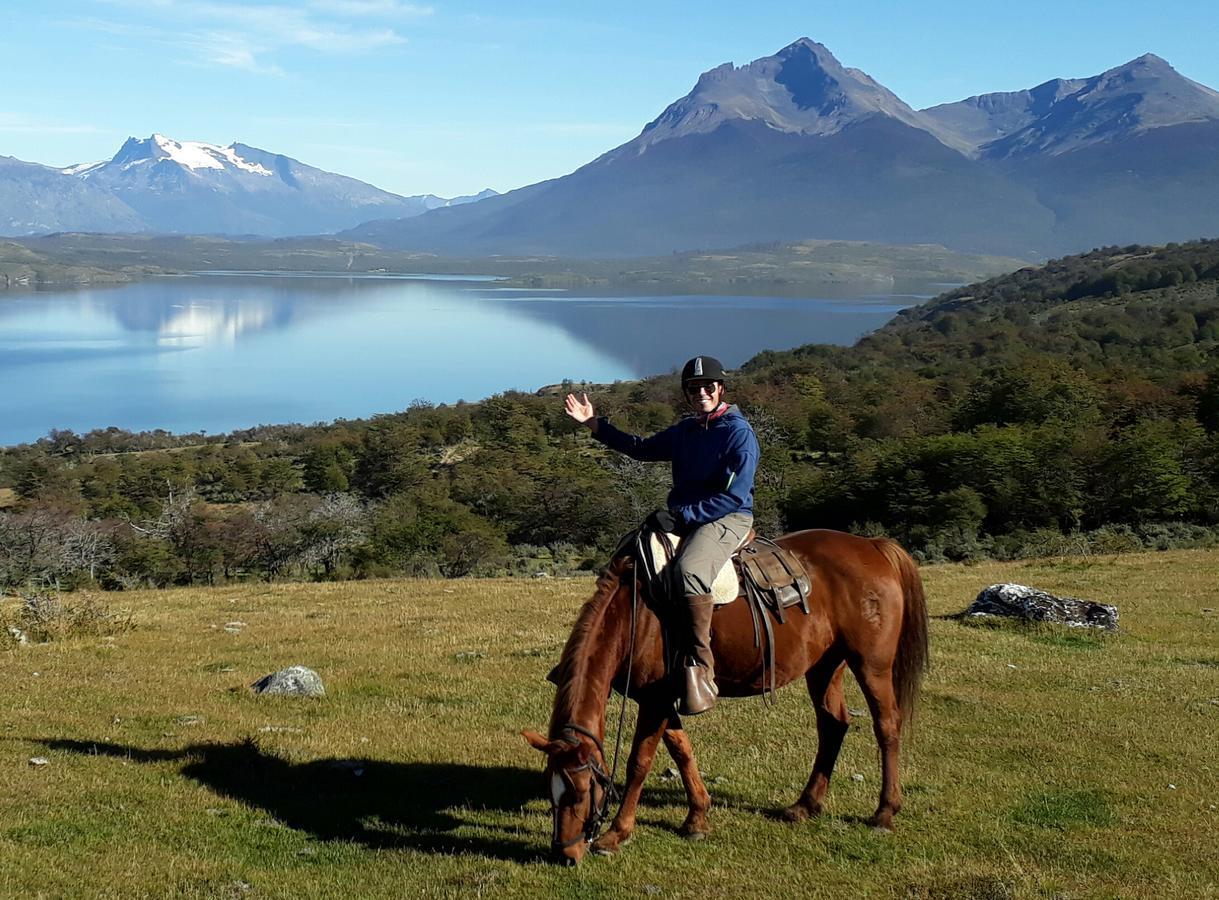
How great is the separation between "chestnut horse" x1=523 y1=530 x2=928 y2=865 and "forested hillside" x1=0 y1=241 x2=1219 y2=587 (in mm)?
23270

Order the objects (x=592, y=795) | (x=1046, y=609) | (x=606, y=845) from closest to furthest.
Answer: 1. (x=592, y=795)
2. (x=606, y=845)
3. (x=1046, y=609)

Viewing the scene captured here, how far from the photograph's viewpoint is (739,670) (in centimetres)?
661

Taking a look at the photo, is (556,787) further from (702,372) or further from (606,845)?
(702,372)

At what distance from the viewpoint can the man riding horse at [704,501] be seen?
20.3ft

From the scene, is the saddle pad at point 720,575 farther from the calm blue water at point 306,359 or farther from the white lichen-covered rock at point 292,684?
the calm blue water at point 306,359

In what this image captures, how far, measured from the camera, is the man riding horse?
6188 mm

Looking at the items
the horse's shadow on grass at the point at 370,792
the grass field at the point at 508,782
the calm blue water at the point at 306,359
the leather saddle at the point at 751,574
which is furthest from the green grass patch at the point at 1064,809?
the calm blue water at the point at 306,359

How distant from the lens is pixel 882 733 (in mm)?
6867

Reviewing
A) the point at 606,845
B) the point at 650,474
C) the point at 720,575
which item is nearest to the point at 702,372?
the point at 720,575

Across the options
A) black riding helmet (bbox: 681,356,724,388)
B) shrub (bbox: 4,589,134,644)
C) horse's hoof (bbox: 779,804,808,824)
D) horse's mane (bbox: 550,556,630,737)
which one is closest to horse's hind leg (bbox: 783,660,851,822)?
horse's hoof (bbox: 779,804,808,824)

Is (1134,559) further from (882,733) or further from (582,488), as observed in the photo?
(582,488)

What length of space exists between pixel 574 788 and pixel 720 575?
1638 mm

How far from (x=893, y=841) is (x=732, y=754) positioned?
72.2 inches

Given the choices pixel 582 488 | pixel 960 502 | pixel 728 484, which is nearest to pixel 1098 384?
pixel 960 502
